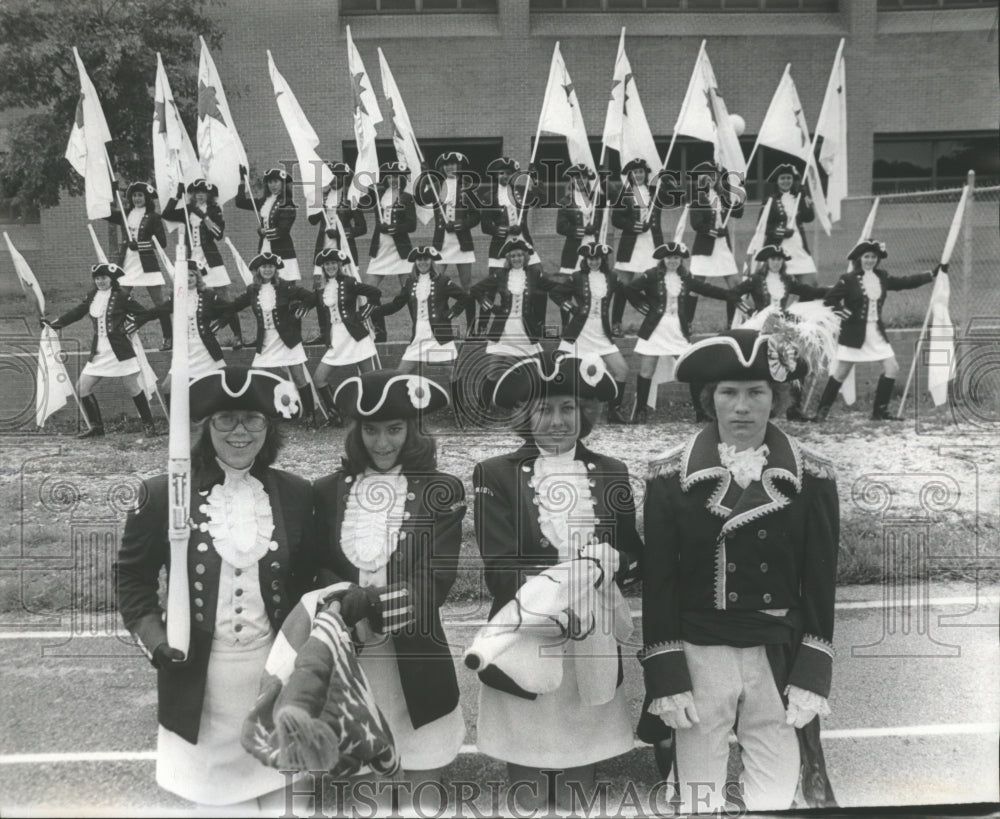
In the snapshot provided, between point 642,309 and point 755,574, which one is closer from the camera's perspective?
point 755,574


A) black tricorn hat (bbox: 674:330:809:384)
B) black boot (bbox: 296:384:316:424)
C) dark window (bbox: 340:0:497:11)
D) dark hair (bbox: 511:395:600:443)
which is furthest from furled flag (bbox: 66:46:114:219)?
black tricorn hat (bbox: 674:330:809:384)

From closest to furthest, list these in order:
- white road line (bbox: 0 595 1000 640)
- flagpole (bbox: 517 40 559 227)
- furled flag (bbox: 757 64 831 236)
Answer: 1. white road line (bbox: 0 595 1000 640)
2. flagpole (bbox: 517 40 559 227)
3. furled flag (bbox: 757 64 831 236)

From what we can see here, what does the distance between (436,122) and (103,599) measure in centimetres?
460

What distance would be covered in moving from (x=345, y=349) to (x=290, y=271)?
0.73 meters

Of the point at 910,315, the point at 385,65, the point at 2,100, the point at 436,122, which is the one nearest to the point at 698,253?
the point at 910,315

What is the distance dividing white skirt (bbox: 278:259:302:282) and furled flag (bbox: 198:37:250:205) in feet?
3.63

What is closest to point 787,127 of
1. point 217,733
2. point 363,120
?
point 363,120

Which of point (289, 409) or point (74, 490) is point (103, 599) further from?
point (289, 409)

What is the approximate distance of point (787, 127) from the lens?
9.46 metres

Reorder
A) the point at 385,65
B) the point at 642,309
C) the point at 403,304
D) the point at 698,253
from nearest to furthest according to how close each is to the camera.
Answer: the point at 385,65
the point at 403,304
the point at 642,309
the point at 698,253

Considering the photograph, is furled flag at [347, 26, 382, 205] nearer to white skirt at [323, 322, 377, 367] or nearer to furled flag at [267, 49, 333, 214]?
furled flag at [267, 49, 333, 214]

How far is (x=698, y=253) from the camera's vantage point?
10148 mm

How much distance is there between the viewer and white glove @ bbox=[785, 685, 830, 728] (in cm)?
346

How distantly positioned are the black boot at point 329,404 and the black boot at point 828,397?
3.62 metres
